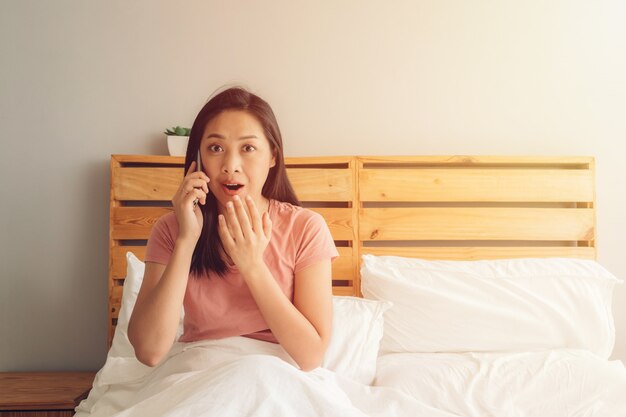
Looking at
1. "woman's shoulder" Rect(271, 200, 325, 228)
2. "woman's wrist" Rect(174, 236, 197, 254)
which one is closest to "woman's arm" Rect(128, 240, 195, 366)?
"woman's wrist" Rect(174, 236, 197, 254)

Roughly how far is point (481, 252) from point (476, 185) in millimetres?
262

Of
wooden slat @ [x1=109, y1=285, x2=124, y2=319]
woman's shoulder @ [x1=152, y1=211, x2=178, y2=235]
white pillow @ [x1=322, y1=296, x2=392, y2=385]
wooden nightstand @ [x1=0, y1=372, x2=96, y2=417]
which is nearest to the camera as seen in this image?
woman's shoulder @ [x1=152, y1=211, x2=178, y2=235]

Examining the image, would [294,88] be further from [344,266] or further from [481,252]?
[481,252]

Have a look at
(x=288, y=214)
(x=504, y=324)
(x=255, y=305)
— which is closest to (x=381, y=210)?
(x=504, y=324)

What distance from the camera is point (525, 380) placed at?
4.42 ft

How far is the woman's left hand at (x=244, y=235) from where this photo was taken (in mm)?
1061

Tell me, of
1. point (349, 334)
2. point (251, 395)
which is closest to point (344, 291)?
point (349, 334)

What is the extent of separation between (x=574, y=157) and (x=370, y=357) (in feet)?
3.83

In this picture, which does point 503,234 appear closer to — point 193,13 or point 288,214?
point 288,214

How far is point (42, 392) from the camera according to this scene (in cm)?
165

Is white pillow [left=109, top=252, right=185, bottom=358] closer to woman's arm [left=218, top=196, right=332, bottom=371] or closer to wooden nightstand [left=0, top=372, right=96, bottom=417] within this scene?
wooden nightstand [left=0, top=372, right=96, bottom=417]

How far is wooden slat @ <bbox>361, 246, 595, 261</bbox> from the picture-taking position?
6.19 ft

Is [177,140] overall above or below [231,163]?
above

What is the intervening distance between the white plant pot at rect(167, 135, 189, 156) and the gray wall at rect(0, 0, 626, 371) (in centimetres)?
15
